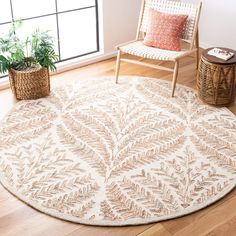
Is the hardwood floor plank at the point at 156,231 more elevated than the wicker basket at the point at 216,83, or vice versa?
the wicker basket at the point at 216,83

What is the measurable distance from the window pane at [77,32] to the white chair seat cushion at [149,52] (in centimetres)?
76

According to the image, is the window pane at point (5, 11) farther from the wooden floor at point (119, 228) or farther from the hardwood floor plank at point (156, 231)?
the hardwood floor plank at point (156, 231)

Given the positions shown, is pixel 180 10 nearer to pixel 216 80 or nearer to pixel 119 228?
pixel 216 80

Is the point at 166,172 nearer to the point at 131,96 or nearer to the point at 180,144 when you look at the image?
the point at 180,144

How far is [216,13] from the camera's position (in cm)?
409

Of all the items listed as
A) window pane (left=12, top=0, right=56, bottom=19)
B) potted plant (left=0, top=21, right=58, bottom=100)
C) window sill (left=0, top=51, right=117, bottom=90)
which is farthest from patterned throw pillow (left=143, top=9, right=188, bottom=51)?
window pane (left=12, top=0, right=56, bottom=19)

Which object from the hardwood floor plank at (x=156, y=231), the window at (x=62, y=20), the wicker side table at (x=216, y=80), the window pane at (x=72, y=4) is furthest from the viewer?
the window pane at (x=72, y=4)

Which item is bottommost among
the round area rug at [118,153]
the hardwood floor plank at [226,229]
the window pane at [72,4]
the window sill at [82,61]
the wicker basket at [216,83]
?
the hardwood floor plank at [226,229]

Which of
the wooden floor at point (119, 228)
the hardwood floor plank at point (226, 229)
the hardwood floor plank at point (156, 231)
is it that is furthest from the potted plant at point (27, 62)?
the hardwood floor plank at point (226, 229)

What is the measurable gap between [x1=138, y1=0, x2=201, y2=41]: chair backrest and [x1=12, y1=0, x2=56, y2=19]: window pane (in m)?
0.88

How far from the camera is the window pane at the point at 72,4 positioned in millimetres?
3823

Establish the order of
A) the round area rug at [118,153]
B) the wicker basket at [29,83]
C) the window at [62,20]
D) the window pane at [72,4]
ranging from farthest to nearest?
1. the window pane at [72,4]
2. the window at [62,20]
3. the wicker basket at [29,83]
4. the round area rug at [118,153]

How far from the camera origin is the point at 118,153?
2.75 metres

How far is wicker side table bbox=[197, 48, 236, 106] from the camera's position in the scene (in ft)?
10.1
